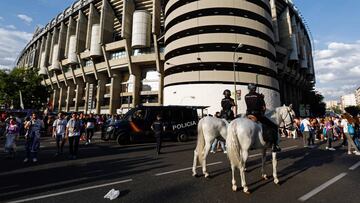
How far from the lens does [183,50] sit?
126 feet

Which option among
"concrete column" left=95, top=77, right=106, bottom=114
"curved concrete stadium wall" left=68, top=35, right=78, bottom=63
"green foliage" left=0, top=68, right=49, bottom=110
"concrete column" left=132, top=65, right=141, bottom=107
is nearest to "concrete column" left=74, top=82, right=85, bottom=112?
"curved concrete stadium wall" left=68, top=35, right=78, bottom=63

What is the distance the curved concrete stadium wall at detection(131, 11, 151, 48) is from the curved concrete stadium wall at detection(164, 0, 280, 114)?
6.03m

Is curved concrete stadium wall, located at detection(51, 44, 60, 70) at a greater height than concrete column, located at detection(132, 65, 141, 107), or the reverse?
curved concrete stadium wall, located at detection(51, 44, 60, 70)

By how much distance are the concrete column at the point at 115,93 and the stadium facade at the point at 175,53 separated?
218mm

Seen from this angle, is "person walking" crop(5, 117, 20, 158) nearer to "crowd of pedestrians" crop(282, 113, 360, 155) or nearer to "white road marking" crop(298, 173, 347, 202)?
"white road marking" crop(298, 173, 347, 202)

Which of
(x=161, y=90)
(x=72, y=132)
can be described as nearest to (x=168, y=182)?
(x=72, y=132)

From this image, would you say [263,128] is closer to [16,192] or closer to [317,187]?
[317,187]

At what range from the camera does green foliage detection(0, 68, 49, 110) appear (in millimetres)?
40775

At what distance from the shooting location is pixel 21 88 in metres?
42.0

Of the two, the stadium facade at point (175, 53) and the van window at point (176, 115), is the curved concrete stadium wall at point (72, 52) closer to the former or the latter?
the stadium facade at point (175, 53)

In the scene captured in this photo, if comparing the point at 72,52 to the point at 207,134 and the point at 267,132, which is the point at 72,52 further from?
the point at 267,132

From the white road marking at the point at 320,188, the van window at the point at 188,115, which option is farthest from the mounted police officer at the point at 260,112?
the van window at the point at 188,115

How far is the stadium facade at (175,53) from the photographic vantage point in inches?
1451

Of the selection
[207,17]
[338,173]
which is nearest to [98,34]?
[207,17]
